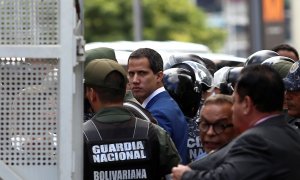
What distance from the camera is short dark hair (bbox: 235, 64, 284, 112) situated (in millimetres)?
5648

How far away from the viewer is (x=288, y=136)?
18.6 feet

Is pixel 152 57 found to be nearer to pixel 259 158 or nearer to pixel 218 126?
pixel 218 126

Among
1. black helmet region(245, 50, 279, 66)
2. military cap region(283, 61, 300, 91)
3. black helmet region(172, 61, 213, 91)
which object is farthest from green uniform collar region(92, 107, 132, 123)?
black helmet region(245, 50, 279, 66)

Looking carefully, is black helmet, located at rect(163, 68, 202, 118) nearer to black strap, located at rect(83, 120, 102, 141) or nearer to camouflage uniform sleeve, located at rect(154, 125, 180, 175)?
camouflage uniform sleeve, located at rect(154, 125, 180, 175)

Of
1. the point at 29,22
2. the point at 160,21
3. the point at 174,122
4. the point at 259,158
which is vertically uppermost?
the point at 29,22

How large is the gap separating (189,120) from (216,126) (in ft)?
7.04

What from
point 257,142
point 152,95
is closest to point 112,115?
point 152,95

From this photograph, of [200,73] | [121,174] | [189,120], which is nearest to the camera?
[121,174]

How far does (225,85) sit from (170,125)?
65 cm

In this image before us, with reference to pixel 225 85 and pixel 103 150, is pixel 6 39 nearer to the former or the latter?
pixel 103 150

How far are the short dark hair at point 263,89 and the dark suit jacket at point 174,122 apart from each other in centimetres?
215

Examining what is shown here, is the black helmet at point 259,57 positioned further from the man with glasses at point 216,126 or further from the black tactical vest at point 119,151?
the man with glasses at point 216,126

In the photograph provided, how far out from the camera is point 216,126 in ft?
20.4

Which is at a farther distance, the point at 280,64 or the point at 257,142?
the point at 280,64
